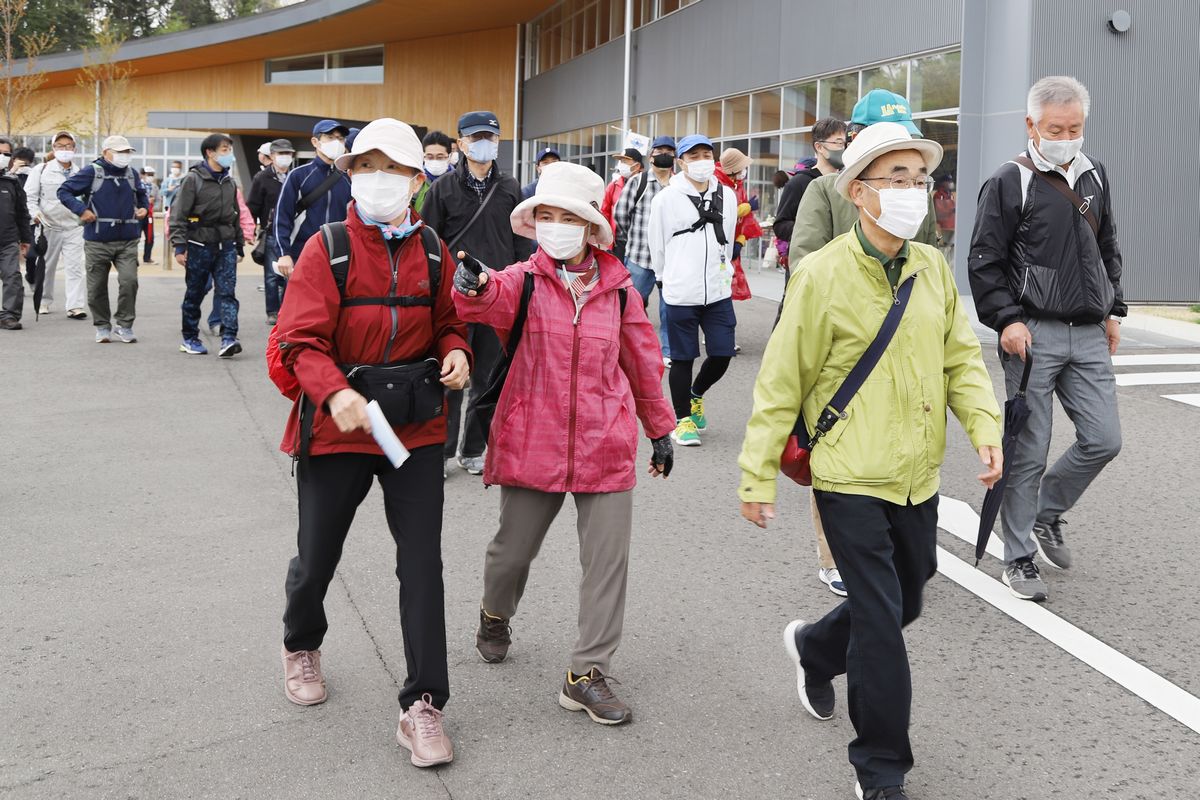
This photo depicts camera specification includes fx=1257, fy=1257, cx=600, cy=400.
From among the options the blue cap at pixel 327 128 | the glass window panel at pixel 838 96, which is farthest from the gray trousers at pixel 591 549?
the glass window panel at pixel 838 96

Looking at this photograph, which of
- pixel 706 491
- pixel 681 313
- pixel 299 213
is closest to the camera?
pixel 706 491

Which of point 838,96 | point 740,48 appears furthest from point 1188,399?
point 740,48

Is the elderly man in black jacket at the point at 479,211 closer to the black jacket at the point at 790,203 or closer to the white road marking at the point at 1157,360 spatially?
the black jacket at the point at 790,203

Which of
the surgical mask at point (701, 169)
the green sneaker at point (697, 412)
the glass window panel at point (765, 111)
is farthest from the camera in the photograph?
the glass window panel at point (765, 111)

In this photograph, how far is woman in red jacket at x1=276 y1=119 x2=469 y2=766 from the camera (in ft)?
12.2

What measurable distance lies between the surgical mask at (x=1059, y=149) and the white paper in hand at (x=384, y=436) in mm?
3002

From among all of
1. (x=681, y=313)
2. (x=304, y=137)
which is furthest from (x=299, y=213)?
(x=304, y=137)

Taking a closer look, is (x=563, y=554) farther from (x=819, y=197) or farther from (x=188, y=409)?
(x=188, y=409)

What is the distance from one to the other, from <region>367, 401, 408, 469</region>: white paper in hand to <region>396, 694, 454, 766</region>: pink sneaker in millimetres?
757

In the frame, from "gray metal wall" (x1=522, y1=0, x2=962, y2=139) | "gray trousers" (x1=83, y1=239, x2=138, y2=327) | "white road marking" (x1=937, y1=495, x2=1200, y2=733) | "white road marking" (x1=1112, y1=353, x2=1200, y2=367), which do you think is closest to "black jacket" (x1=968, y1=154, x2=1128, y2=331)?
"white road marking" (x1=937, y1=495, x2=1200, y2=733)

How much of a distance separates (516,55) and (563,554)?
147ft

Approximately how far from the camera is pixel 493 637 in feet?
14.8

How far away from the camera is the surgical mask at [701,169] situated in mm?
8375

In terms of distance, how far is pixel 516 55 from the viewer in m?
48.4
